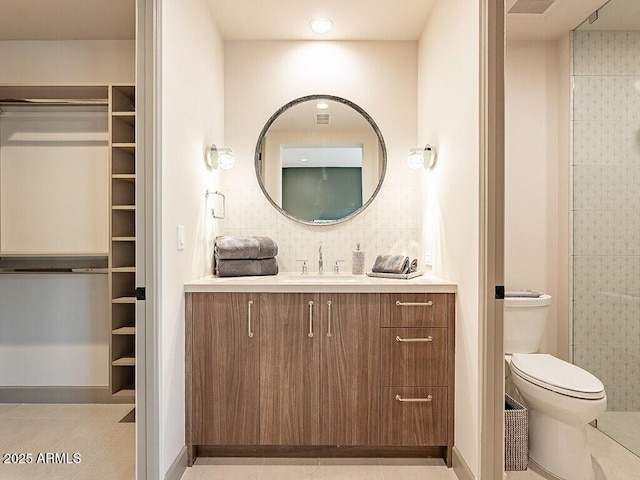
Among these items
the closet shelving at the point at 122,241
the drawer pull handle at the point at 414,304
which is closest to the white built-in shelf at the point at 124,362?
the closet shelving at the point at 122,241

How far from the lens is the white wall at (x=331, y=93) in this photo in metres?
3.10

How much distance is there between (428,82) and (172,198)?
177cm

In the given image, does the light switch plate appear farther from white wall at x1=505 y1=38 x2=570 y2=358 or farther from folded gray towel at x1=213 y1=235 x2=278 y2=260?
white wall at x1=505 y1=38 x2=570 y2=358

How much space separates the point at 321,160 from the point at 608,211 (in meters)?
1.87

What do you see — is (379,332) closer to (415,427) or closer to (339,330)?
→ (339,330)

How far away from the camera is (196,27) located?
2.44m

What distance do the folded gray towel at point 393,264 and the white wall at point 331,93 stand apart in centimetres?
33

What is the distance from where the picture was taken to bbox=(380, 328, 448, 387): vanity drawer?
2318 mm

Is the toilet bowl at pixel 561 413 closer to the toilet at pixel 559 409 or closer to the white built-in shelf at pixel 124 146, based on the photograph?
the toilet at pixel 559 409

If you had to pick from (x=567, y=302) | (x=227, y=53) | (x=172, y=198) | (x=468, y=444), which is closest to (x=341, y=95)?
(x=227, y=53)

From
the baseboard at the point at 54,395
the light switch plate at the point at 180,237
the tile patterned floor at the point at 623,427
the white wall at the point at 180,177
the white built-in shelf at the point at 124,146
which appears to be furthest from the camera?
the baseboard at the point at 54,395

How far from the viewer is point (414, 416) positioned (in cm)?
232

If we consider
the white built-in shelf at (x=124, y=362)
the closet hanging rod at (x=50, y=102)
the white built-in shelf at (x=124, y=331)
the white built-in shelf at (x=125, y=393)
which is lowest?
the white built-in shelf at (x=125, y=393)

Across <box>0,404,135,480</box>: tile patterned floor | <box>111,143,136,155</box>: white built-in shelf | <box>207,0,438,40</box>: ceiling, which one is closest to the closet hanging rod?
<box>111,143,136,155</box>: white built-in shelf
